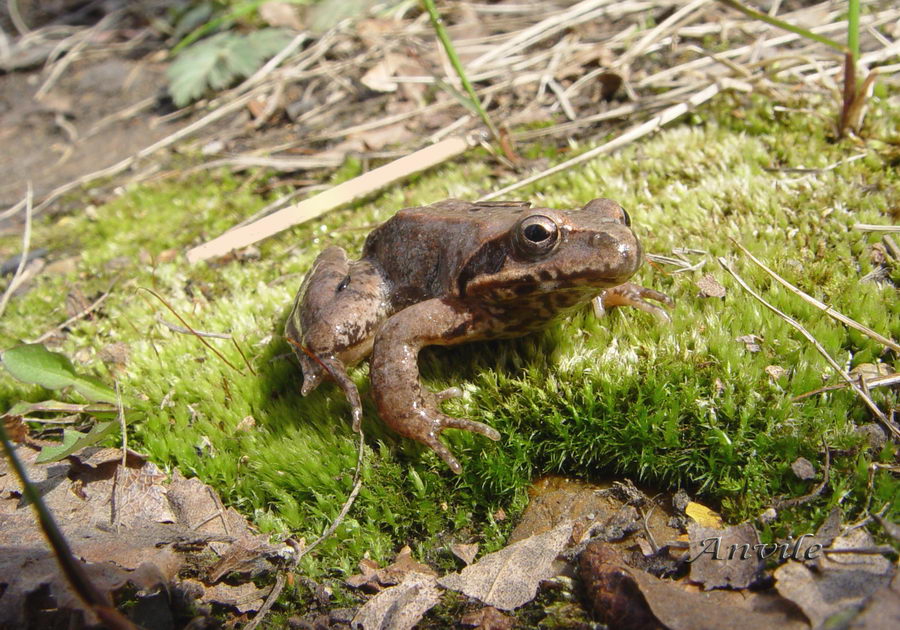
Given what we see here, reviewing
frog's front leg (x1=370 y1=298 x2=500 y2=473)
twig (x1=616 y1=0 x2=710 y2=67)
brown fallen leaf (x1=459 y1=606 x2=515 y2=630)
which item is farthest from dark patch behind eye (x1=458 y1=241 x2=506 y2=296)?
twig (x1=616 y1=0 x2=710 y2=67)

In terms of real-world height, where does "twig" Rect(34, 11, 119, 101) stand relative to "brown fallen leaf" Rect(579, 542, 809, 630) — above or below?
Answer: above

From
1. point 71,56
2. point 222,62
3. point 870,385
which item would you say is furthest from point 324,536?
point 71,56

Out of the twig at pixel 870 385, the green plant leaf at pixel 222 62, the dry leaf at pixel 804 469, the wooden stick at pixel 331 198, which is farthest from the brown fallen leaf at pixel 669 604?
the green plant leaf at pixel 222 62

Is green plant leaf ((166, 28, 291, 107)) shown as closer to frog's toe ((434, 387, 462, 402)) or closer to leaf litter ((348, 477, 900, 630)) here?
frog's toe ((434, 387, 462, 402))

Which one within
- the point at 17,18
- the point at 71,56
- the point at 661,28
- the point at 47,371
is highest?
the point at 17,18

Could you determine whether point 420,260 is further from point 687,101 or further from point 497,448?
point 687,101

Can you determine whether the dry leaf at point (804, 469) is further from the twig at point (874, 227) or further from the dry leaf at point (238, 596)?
the dry leaf at point (238, 596)

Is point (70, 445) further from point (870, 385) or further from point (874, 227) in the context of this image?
point (874, 227)
